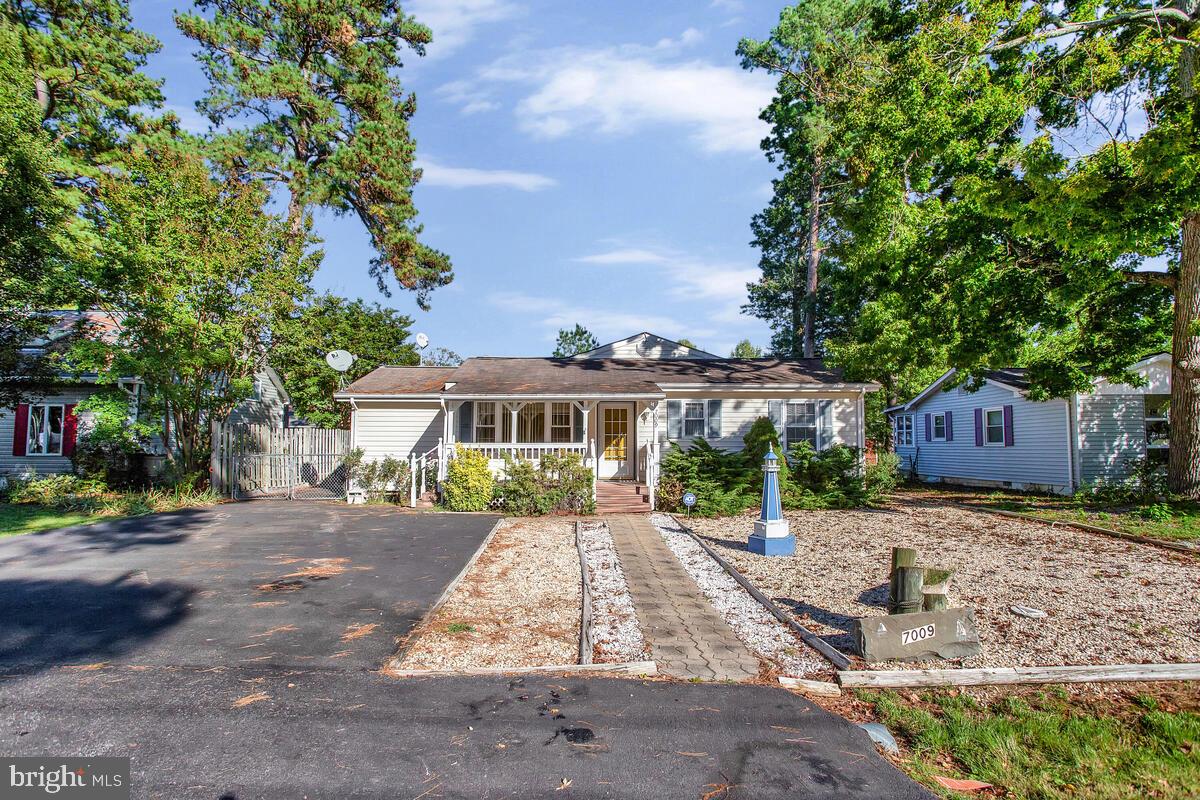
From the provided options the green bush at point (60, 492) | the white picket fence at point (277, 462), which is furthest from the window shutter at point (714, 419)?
the green bush at point (60, 492)

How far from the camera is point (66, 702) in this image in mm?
4098

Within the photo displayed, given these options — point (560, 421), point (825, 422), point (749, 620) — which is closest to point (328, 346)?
point (560, 421)

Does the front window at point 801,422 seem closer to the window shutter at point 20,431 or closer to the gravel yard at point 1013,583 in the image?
the gravel yard at point 1013,583

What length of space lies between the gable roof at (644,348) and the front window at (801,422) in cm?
578

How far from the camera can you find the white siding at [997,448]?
56.1 feet

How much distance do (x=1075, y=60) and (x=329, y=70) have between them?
2326 centimetres

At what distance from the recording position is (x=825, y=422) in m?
17.1

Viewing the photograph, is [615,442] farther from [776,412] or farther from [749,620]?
[749,620]

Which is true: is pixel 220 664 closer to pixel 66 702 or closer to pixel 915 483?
pixel 66 702

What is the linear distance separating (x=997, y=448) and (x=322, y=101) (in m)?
26.9

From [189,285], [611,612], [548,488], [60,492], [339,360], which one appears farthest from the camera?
[339,360]

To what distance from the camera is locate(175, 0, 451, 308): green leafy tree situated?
69.5ft

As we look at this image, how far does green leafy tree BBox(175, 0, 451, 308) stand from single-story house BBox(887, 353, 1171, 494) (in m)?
21.6

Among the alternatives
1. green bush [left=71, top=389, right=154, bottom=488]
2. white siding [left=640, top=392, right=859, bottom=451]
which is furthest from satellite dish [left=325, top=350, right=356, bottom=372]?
white siding [left=640, top=392, right=859, bottom=451]
